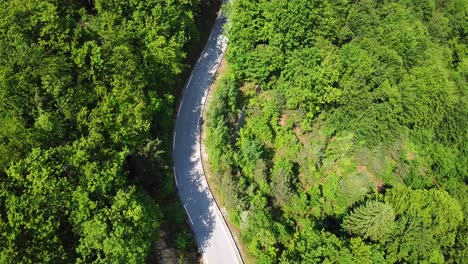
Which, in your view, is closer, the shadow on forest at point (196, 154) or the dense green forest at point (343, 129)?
the shadow on forest at point (196, 154)

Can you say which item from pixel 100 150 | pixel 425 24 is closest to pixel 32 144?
pixel 100 150

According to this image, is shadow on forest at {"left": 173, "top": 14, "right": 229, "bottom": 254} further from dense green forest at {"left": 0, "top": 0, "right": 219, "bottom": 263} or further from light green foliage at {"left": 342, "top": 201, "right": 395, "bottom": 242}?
light green foliage at {"left": 342, "top": 201, "right": 395, "bottom": 242}

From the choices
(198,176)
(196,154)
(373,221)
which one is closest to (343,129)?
(373,221)

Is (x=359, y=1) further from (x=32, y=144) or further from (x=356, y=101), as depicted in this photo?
(x=32, y=144)

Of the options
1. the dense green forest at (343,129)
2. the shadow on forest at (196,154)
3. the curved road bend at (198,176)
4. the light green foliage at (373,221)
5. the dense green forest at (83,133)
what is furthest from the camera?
the dense green forest at (343,129)

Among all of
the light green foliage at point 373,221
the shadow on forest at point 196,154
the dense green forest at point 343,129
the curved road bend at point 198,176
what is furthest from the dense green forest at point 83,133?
the light green foliage at point 373,221

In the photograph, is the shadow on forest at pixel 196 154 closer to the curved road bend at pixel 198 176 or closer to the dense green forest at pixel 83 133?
the curved road bend at pixel 198 176

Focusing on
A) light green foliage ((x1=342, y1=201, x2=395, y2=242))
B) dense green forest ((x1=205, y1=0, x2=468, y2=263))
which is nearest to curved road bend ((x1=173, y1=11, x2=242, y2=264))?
dense green forest ((x1=205, y1=0, x2=468, y2=263))
